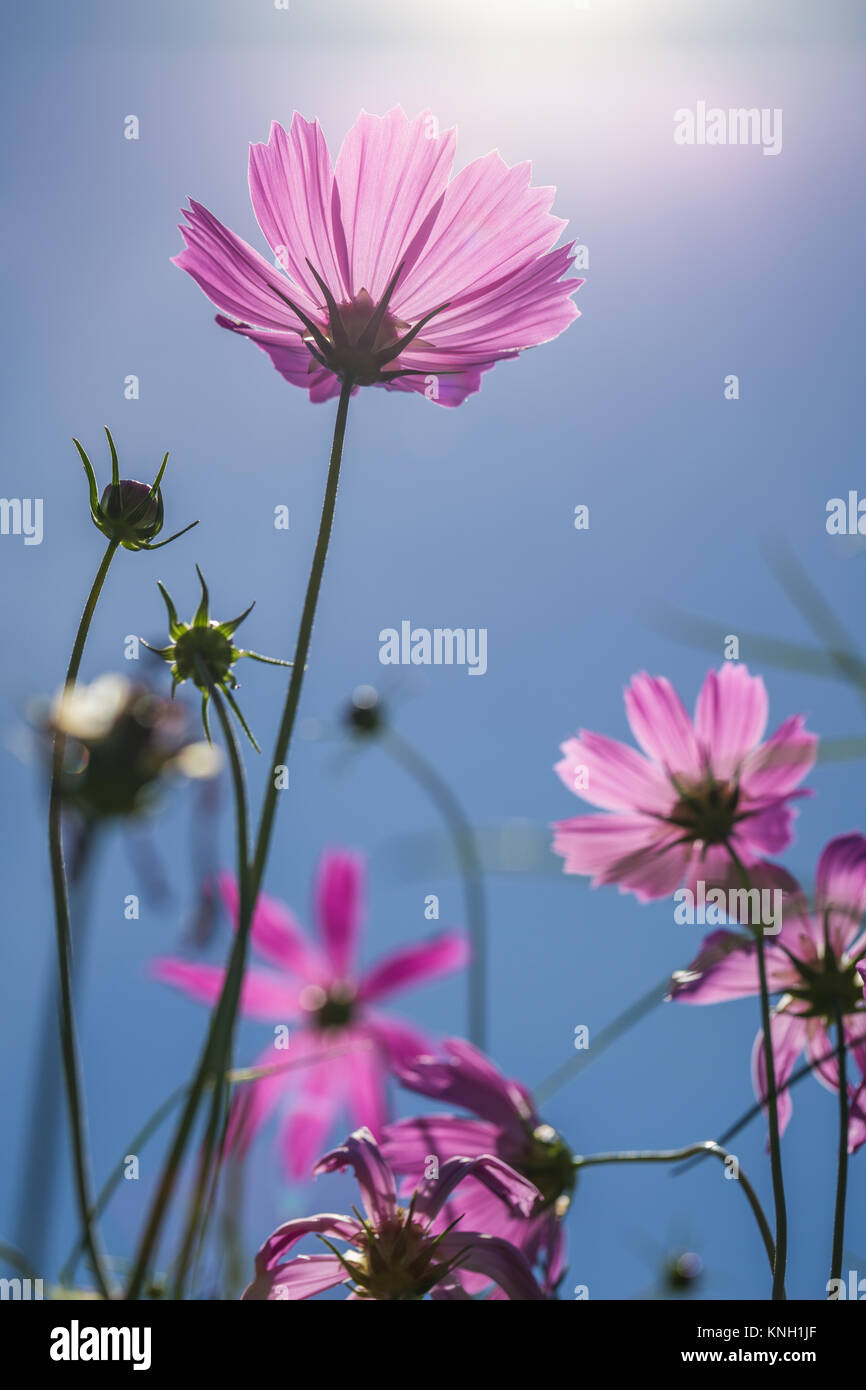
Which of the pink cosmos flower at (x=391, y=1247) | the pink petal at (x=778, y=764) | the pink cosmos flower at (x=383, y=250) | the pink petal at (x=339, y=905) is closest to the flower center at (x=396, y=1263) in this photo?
the pink cosmos flower at (x=391, y=1247)

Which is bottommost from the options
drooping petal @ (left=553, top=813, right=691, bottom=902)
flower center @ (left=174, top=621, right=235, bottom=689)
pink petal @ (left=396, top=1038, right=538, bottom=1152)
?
pink petal @ (left=396, top=1038, right=538, bottom=1152)

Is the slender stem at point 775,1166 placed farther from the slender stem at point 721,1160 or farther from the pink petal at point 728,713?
the pink petal at point 728,713

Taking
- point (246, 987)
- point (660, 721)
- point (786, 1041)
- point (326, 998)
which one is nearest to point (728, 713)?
point (660, 721)

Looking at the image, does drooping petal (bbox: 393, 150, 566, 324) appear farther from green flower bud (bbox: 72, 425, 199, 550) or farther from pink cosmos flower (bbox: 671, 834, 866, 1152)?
pink cosmos flower (bbox: 671, 834, 866, 1152)

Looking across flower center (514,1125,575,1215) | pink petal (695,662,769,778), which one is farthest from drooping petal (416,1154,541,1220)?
pink petal (695,662,769,778)

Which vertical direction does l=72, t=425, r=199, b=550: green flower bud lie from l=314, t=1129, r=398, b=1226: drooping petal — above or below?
above

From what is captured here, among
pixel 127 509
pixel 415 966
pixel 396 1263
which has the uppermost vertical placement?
pixel 127 509

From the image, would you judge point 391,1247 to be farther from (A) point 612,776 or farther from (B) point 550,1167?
(A) point 612,776
